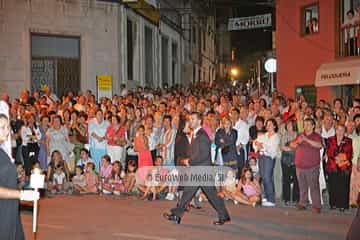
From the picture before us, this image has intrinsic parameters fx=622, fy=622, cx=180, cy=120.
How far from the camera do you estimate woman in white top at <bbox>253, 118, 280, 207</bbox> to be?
504 inches

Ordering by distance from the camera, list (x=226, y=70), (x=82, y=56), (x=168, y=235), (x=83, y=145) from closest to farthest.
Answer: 1. (x=168, y=235)
2. (x=83, y=145)
3. (x=82, y=56)
4. (x=226, y=70)

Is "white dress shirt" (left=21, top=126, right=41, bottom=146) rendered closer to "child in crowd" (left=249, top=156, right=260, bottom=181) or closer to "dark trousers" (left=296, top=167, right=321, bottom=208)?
"child in crowd" (left=249, top=156, right=260, bottom=181)

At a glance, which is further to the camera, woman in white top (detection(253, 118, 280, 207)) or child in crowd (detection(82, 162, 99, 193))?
child in crowd (detection(82, 162, 99, 193))

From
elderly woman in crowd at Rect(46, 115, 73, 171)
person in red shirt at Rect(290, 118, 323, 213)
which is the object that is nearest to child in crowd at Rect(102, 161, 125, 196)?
elderly woman in crowd at Rect(46, 115, 73, 171)

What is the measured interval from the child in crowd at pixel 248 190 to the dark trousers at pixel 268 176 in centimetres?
17

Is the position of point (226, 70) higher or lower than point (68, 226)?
higher

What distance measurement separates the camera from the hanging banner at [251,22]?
22.6 m

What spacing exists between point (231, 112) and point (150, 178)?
92.5 inches

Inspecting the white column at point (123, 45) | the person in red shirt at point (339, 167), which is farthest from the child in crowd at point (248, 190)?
the white column at point (123, 45)

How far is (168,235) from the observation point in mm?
9820

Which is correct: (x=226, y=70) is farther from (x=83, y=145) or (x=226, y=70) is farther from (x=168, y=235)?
(x=168, y=235)

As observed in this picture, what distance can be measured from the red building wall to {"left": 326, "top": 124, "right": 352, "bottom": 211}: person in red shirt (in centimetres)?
894

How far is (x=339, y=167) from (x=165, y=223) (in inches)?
144

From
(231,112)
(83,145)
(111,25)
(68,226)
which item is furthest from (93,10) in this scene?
(68,226)
